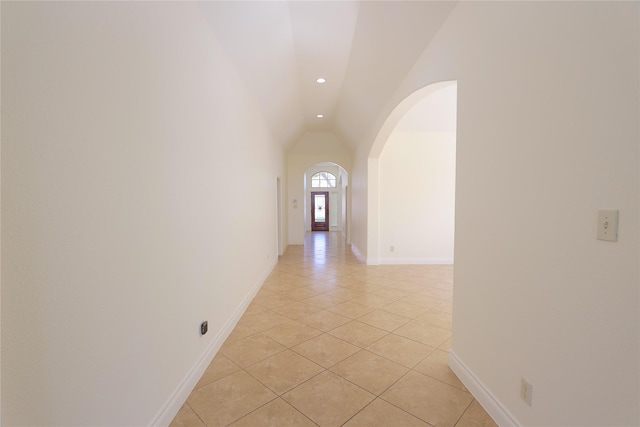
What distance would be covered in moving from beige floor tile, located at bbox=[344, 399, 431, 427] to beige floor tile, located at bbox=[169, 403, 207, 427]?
897 mm

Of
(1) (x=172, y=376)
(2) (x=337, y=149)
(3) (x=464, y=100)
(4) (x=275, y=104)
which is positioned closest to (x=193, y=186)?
(1) (x=172, y=376)

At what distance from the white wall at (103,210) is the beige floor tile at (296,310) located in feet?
4.07

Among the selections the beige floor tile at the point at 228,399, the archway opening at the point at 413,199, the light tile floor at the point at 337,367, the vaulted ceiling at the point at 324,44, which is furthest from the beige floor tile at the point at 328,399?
the archway opening at the point at 413,199

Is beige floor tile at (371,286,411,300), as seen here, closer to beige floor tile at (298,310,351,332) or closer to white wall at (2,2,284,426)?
beige floor tile at (298,310,351,332)

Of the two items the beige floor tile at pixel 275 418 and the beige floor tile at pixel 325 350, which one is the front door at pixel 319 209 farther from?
the beige floor tile at pixel 275 418

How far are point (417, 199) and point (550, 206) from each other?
16.9 feet

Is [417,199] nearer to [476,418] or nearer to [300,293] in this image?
[300,293]

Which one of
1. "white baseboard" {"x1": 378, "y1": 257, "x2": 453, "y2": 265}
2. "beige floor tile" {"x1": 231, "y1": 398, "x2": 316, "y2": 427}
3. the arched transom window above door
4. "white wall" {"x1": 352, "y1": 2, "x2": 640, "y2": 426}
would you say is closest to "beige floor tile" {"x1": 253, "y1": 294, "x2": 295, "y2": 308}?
"beige floor tile" {"x1": 231, "y1": 398, "x2": 316, "y2": 427}

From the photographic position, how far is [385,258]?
20.6 feet

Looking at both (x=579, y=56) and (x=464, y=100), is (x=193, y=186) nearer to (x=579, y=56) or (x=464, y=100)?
(x=464, y=100)

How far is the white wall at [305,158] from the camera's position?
8570 mm

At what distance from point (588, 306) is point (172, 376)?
85.5 inches

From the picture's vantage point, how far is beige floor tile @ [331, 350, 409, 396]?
2.02m

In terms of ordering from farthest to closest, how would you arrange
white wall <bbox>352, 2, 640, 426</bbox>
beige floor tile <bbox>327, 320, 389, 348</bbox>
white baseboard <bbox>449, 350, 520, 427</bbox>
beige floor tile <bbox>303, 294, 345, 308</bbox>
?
beige floor tile <bbox>303, 294, 345, 308</bbox> < beige floor tile <bbox>327, 320, 389, 348</bbox> < white baseboard <bbox>449, 350, 520, 427</bbox> < white wall <bbox>352, 2, 640, 426</bbox>
